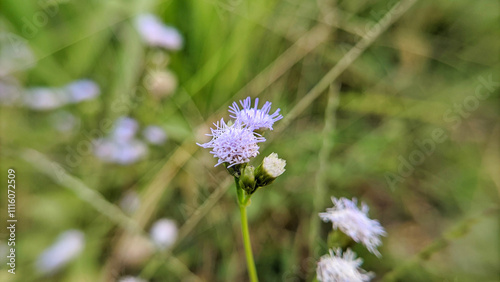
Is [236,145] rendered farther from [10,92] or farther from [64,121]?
[10,92]

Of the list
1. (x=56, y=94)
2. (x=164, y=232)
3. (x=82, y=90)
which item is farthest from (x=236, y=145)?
(x=56, y=94)

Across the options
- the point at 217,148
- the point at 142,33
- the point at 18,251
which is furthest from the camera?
the point at 142,33

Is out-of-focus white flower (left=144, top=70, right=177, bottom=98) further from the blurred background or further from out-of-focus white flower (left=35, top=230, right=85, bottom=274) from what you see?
out-of-focus white flower (left=35, top=230, right=85, bottom=274)

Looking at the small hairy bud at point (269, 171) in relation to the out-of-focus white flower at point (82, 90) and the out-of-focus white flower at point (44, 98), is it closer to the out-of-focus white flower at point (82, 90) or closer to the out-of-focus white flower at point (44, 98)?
the out-of-focus white flower at point (82, 90)

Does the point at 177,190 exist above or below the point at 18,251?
above

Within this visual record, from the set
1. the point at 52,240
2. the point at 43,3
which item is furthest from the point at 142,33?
the point at 52,240

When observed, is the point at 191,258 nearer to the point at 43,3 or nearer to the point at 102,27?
the point at 102,27

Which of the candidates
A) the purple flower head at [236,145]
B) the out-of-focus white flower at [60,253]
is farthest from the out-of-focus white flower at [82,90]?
the purple flower head at [236,145]
